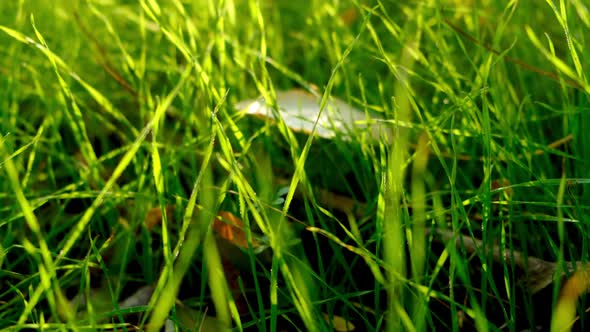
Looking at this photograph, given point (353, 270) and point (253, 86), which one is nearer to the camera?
point (353, 270)

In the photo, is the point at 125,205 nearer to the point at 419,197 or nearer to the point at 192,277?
the point at 192,277

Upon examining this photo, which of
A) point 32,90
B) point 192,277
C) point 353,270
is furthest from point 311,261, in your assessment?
point 32,90

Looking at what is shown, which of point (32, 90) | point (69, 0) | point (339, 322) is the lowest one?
point (339, 322)

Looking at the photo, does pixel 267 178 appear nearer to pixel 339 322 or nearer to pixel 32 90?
pixel 339 322

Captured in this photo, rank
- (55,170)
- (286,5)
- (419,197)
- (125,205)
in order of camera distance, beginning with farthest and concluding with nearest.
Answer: (286,5) < (55,170) < (125,205) < (419,197)

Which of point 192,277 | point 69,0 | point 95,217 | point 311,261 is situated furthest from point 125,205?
point 69,0

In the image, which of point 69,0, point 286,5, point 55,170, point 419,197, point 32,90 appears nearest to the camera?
point 419,197

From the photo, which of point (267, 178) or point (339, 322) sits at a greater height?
point (267, 178)
